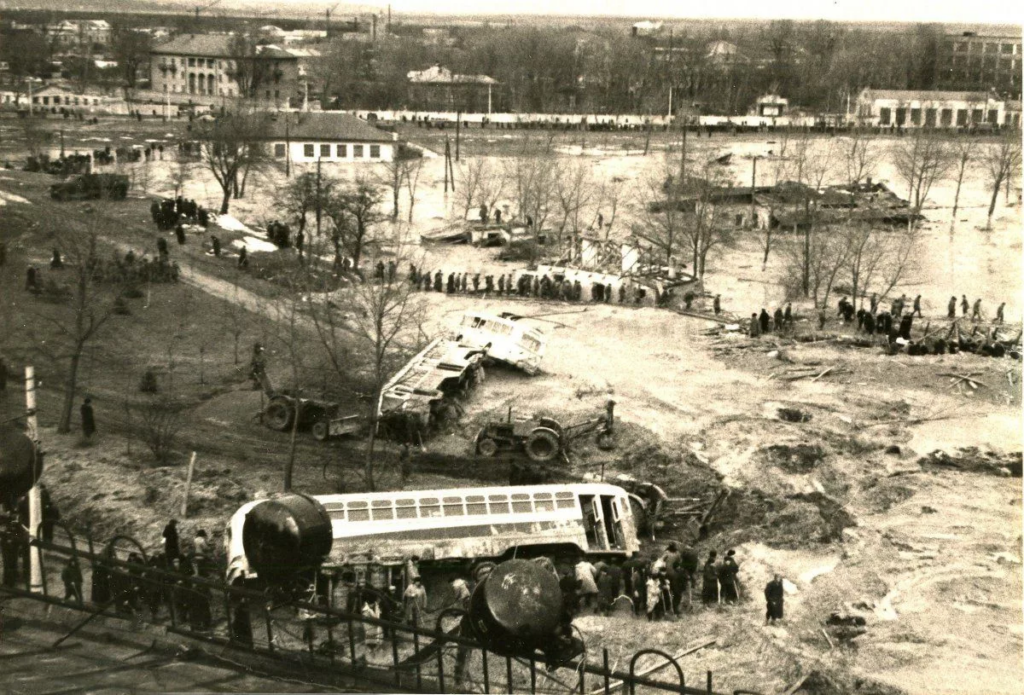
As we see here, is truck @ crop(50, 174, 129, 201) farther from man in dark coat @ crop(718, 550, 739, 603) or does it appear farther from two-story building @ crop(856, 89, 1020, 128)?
two-story building @ crop(856, 89, 1020, 128)

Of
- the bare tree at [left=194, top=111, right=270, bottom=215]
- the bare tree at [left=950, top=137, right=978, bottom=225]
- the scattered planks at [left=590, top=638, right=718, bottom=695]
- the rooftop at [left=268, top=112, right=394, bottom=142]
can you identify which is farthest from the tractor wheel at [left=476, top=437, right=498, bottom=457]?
the bare tree at [left=950, top=137, right=978, bottom=225]

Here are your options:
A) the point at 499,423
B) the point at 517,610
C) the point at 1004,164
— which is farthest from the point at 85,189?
the point at 1004,164

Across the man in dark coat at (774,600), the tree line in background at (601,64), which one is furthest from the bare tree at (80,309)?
the tree line in background at (601,64)

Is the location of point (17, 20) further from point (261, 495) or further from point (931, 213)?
point (261, 495)

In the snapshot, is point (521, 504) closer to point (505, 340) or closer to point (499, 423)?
point (499, 423)

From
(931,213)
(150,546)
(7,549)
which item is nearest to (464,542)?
(150,546)

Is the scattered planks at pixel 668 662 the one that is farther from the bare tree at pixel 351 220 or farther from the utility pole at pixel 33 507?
the bare tree at pixel 351 220
